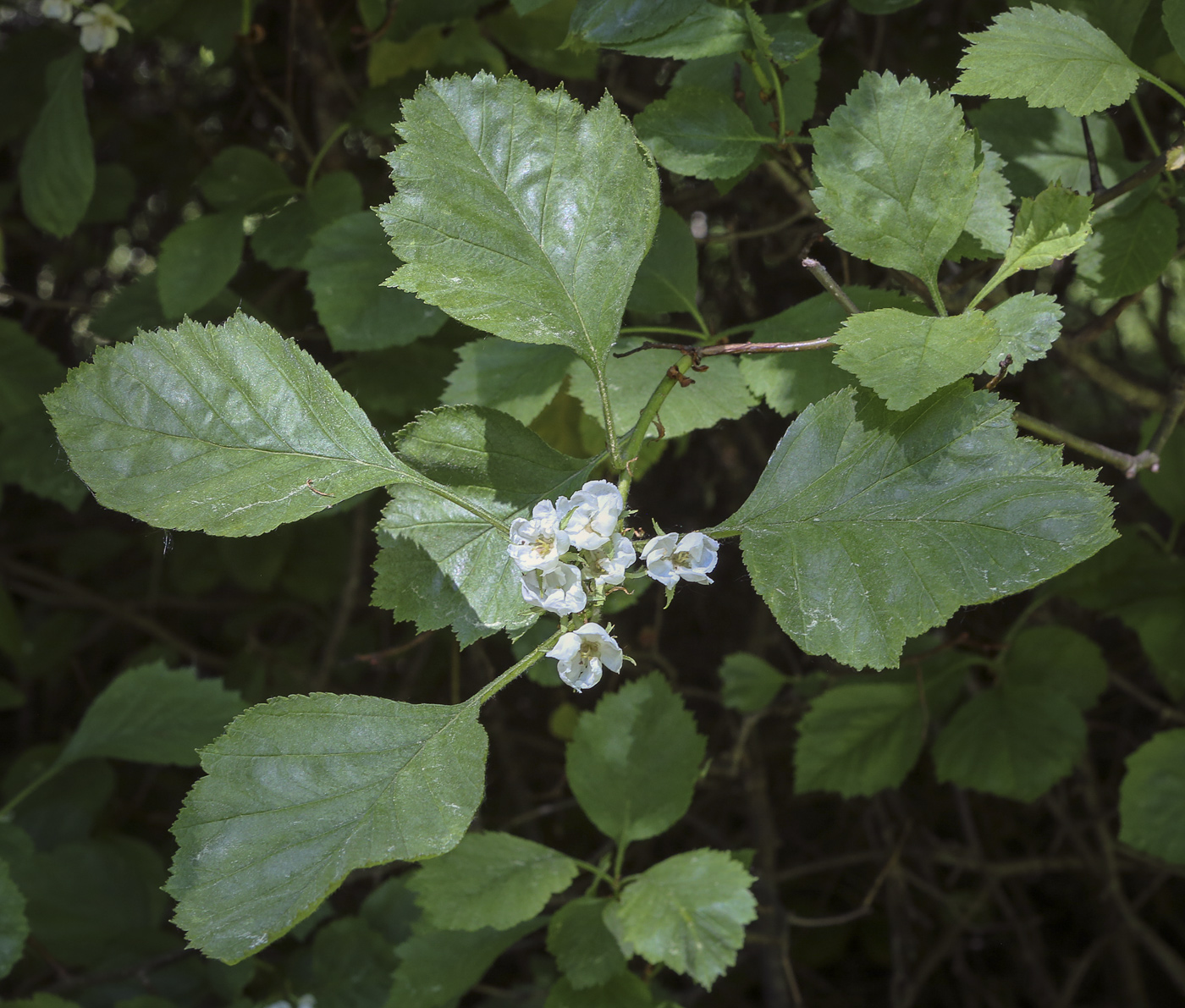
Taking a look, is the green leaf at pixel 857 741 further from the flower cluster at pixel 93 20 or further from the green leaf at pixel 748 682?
the flower cluster at pixel 93 20

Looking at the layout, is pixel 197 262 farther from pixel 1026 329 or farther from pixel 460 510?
pixel 1026 329

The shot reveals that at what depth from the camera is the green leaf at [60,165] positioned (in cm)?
164

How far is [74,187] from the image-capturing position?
164 cm

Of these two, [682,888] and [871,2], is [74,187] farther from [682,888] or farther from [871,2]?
[682,888]

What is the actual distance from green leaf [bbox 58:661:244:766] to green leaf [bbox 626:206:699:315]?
93cm

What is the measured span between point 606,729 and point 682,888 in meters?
0.27

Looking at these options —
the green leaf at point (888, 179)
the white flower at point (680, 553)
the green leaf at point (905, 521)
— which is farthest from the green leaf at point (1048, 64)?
the white flower at point (680, 553)

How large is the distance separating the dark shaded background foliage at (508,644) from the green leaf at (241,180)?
149 mm

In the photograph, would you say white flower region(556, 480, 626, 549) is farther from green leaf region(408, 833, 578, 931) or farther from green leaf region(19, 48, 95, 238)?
green leaf region(19, 48, 95, 238)

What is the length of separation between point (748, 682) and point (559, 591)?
103cm

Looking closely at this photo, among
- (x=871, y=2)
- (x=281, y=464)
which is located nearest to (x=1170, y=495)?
(x=871, y=2)

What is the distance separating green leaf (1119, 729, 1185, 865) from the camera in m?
1.37

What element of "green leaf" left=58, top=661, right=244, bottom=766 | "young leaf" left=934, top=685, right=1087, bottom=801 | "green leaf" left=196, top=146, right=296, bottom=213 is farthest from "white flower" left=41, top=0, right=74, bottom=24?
"young leaf" left=934, top=685, right=1087, bottom=801

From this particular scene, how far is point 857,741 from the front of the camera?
1569 millimetres
